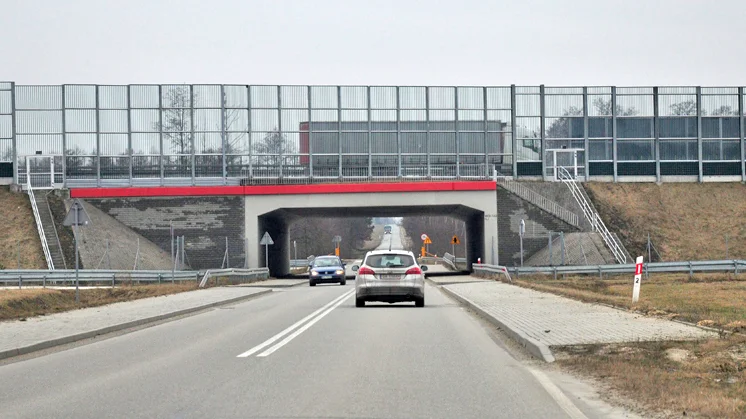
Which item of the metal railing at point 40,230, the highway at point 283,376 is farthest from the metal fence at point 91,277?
the highway at point 283,376

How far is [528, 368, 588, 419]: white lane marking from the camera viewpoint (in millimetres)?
8875

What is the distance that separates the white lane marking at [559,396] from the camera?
888 cm

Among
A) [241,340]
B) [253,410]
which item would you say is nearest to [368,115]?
[241,340]

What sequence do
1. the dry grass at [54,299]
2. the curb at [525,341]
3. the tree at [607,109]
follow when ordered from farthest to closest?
the tree at [607,109] → the dry grass at [54,299] → the curb at [525,341]

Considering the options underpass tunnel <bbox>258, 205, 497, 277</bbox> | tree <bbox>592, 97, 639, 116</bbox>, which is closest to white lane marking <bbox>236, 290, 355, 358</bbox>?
underpass tunnel <bbox>258, 205, 497, 277</bbox>

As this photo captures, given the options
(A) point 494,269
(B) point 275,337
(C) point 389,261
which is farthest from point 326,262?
(B) point 275,337

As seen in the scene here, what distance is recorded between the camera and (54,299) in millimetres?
28203

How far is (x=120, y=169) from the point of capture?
61.1m

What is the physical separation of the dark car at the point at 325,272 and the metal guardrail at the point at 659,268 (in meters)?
8.52

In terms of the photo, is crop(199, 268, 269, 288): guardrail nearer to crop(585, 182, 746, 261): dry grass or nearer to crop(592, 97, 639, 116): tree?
crop(585, 182, 746, 261): dry grass

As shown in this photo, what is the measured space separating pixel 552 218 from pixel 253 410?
162 feet

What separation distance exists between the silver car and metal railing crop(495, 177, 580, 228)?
3243 cm

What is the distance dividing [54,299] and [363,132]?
3660cm

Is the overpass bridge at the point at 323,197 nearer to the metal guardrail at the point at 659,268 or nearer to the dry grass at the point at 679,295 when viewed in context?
the metal guardrail at the point at 659,268
